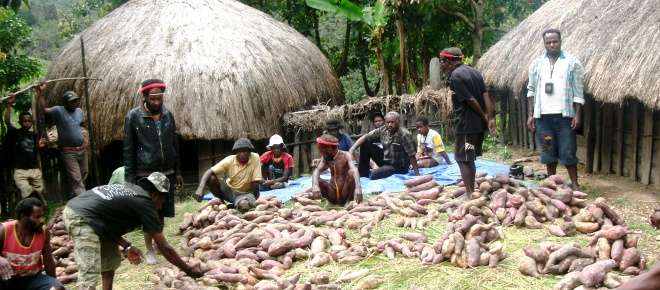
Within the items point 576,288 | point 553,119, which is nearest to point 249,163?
point 553,119

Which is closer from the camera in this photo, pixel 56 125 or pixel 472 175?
pixel 472 175

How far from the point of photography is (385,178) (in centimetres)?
842

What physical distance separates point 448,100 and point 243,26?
147 inches

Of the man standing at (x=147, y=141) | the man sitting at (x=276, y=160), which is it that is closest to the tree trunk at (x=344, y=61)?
the man sitting at (x=276, y=160)

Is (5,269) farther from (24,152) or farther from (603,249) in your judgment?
(24,152)

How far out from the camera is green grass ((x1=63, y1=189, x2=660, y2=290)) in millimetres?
4367

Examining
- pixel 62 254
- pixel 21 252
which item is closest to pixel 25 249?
pixel 21 252

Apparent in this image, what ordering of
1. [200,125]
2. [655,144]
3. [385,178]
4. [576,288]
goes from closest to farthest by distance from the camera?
[576,288]
[655,144]
[385,178]
[200,125]

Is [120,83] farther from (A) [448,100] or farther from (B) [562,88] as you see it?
(B) [562,88]

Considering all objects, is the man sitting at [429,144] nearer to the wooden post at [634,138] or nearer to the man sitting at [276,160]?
the man sitting at [276,160]

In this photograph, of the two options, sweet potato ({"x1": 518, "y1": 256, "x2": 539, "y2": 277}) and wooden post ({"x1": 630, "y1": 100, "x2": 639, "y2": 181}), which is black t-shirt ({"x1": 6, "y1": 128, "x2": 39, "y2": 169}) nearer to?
sweet potato ({"x1": 518, "y1": 256, "x2": 539, "y2": 277})

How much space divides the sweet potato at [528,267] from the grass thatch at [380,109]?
587cm

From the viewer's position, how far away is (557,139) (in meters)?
6.75

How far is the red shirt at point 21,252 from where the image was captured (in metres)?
4.39
